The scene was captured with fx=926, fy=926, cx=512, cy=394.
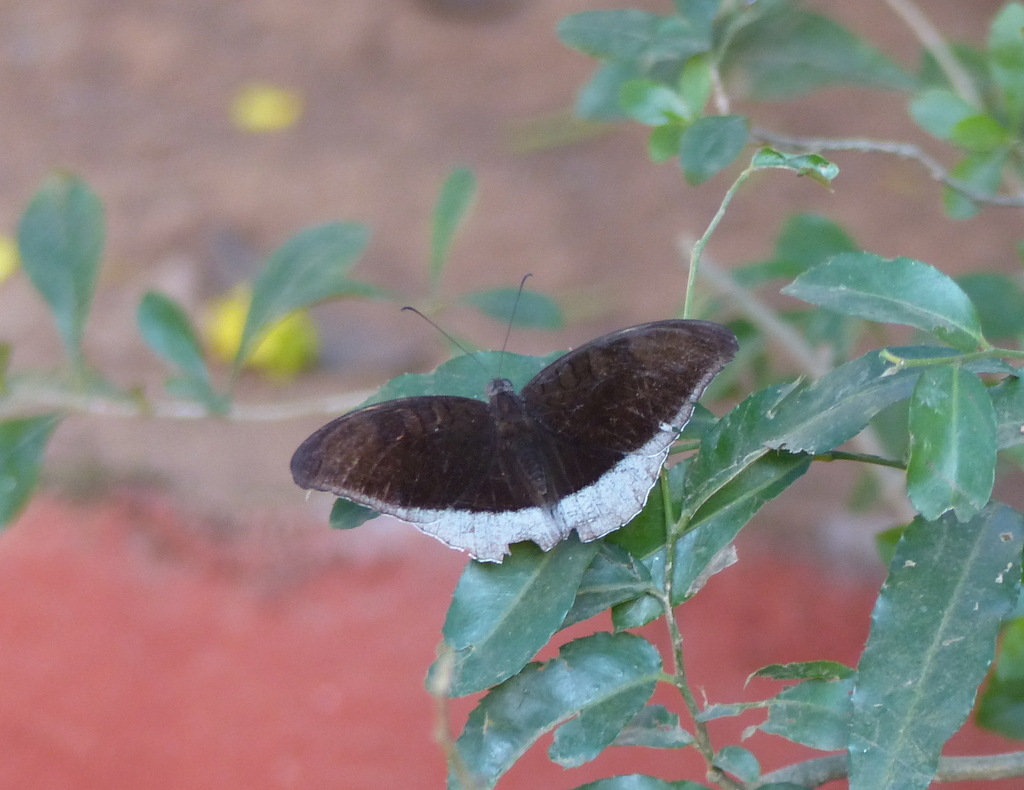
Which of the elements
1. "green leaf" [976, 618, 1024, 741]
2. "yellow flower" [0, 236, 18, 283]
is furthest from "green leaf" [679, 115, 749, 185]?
Answer: "yellow flower" [0, 236, 18, 283]

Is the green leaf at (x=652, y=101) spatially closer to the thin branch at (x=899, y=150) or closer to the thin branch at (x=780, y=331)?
the thin branch at (x=899, y=150)

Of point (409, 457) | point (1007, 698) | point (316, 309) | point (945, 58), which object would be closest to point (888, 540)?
point (1007, 698)

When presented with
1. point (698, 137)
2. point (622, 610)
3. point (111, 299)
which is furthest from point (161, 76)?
point (622, 610)

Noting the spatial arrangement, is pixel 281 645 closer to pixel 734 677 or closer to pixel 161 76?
pixel 734 677

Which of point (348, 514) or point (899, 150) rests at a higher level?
point (899, 150)

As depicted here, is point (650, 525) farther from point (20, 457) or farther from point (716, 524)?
point (20, 457)

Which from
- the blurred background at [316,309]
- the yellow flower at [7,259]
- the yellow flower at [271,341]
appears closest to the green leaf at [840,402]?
the blurred background at [316,309]

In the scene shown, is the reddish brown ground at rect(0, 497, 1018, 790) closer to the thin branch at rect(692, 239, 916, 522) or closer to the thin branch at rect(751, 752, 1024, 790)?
the thin branch at rect(692, 239, 916, 522)
